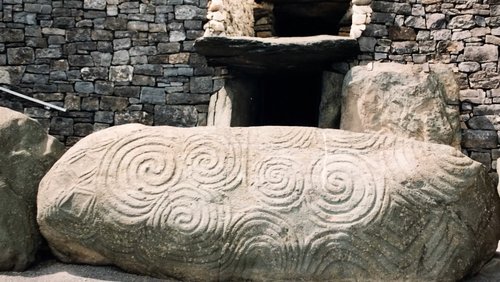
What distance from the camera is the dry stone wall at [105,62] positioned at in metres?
6.56

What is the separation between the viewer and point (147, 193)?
318cm

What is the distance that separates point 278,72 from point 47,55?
9.10 feet

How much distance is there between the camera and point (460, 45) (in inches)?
231

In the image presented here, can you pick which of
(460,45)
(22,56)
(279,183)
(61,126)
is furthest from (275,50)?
(22,56)

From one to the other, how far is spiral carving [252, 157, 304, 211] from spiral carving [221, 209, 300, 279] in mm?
102

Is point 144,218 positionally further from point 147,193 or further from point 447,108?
point 447,108

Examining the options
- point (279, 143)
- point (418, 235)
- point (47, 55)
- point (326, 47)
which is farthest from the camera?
point (47, 55)

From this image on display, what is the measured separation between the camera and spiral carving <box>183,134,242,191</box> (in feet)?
10.6

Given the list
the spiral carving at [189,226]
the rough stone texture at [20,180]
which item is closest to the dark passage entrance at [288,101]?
the rough stone texture at [20,180]

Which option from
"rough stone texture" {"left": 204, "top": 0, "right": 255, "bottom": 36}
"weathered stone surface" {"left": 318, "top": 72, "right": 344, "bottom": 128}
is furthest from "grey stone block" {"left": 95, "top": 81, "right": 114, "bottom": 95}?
"weathered stone surface" {"left": 318, "top": 72, "right": 344, "bottom": 128}

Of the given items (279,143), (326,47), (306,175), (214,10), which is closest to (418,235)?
(306,175)

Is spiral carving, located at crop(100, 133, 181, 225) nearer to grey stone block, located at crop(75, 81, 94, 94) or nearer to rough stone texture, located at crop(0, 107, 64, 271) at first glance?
rough stone texture, located at crop(0, 107, 64, 271)

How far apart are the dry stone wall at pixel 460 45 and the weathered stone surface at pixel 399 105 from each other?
29 centimetres

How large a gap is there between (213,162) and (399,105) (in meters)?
2.63
